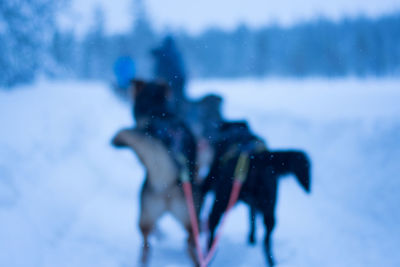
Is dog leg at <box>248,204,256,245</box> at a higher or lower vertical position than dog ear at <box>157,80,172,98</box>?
lower

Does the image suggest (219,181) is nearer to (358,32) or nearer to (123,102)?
(123,102)

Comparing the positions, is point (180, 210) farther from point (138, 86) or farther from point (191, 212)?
point (138, 86)

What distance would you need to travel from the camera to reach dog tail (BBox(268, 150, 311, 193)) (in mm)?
2621

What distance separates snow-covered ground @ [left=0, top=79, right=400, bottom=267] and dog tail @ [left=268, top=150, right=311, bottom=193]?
82 cm

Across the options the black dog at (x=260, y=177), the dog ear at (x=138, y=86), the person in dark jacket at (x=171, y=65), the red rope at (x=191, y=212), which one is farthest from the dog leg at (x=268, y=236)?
the person in dark jacket at (x=171, y=65)

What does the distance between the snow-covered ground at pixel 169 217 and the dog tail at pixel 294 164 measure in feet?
2.68

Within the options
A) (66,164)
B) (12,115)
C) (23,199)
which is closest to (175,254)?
(23,199)

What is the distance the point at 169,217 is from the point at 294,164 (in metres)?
2.31

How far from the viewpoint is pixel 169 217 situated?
4363 mm

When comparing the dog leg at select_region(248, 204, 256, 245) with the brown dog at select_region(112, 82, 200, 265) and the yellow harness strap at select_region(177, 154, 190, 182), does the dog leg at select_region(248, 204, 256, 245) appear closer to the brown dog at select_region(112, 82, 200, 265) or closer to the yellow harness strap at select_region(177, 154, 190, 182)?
the brown dog at select_region(112, 82, 200, 265)

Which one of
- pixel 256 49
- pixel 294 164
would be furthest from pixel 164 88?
pixel 256 49

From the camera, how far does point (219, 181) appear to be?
2.82 metres

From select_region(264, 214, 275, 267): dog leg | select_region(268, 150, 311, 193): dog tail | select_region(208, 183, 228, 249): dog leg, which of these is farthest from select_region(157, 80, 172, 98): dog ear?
select_region(264, 214, 275, 267): dog leg

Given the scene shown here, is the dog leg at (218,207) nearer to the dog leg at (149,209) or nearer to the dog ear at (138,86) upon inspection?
the dog leg at (149,209)
